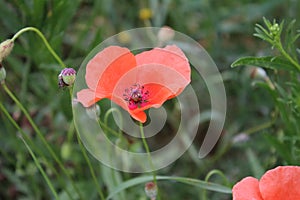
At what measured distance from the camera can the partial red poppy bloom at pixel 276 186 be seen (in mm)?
917

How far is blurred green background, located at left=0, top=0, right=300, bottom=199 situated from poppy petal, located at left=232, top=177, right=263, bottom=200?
38 centimetres

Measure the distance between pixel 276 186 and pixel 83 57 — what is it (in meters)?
0.86

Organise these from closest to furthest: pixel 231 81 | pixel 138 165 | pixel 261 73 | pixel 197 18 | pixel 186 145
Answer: pixel 261 73
pixel 138 165
pixel 186 145
pixel 231 81
pixel 197 18

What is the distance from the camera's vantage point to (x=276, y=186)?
926 millimetres

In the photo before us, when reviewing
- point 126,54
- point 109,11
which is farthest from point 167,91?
point 109,11

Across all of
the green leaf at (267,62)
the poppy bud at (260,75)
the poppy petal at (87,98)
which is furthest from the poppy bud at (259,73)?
the poppy petal at (87,98)

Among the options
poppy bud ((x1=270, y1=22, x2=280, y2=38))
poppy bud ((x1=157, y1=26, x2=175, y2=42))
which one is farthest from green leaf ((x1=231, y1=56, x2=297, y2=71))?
poppy bud ((x1=157, y1=26, x2=175, y2=42))

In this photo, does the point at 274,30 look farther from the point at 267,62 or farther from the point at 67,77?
the point at 67,77

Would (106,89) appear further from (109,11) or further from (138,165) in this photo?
(109,11)

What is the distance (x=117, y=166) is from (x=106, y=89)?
1.49 feet

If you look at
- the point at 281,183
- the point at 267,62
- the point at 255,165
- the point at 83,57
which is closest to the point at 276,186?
the point at 281,183

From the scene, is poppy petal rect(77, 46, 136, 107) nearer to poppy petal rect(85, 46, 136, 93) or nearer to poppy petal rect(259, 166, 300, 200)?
poppy petal rect(85, 46, 136, 93)

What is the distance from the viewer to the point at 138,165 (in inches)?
61.2

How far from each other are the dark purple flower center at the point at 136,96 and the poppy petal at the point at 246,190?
233 mm
